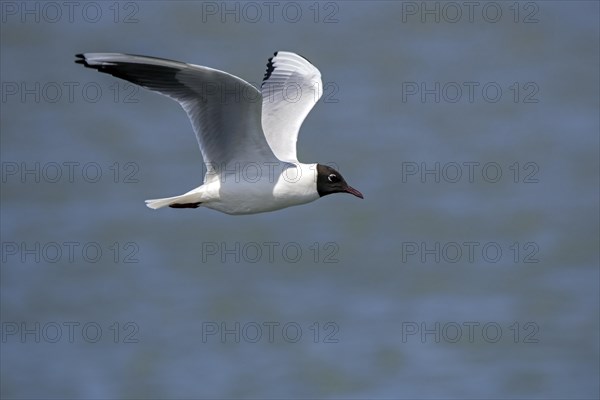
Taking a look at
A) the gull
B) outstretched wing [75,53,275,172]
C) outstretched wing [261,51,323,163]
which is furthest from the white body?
outstretched wing [261,51,323,163]

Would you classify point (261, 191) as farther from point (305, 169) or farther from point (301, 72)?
point (301, 72)

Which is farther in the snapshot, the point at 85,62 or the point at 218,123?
the point at 218,123

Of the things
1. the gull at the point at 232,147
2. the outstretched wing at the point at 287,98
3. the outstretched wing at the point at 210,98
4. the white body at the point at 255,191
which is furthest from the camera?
the outstretched wing at the point at 287,98

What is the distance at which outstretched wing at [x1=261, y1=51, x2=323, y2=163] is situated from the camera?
809 centimetres

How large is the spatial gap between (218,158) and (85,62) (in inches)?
49.5

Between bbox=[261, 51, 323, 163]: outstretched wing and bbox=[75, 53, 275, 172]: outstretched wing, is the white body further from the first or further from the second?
bbox=[261, 51, 323, 163]: outstretched wing

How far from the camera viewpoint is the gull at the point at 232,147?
23.8ft

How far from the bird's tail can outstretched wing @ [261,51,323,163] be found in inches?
25.1

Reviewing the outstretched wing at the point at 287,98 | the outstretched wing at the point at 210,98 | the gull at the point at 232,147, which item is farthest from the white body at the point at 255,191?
the outstretched wing at the point at 287,98

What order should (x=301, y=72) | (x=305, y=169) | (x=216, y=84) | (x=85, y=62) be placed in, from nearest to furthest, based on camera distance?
(x=85, y=62) → (x=216, y=84) → (x=305, y=169) → (x=301, y=72)

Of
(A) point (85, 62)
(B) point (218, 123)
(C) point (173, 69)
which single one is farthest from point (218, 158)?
(A) point (85, 62)

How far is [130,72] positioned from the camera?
23.5 ft

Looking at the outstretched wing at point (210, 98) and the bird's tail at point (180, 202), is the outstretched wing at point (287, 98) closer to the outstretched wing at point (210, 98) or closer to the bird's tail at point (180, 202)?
the outstretched wing at point (210, 98)

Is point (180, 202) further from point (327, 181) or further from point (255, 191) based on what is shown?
point (327, 181)
